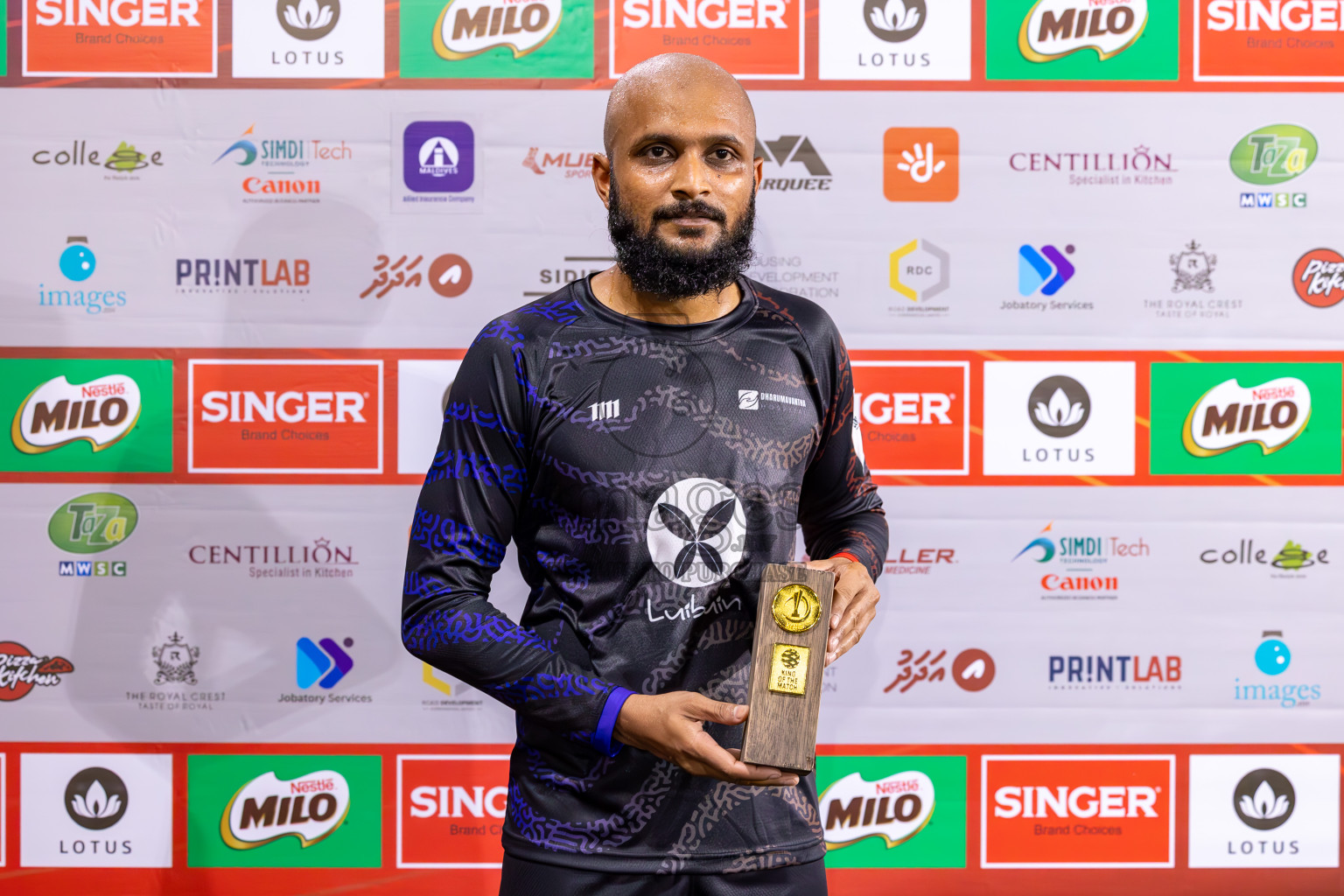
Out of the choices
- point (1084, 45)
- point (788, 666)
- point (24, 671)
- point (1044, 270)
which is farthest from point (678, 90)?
point (24, 671)

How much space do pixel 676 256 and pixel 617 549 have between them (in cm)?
33

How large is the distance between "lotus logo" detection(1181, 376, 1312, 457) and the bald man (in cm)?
150

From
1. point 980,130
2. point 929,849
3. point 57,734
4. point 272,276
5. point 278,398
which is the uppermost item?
point 980,130

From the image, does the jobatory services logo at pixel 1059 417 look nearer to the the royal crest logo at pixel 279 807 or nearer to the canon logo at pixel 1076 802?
the canon logo at pixel 1076 802

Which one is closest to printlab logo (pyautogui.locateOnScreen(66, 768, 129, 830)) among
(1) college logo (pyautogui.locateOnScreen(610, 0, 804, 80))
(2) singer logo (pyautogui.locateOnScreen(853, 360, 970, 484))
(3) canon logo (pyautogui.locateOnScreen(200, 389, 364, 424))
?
(3) canon logo (pyautogui.locateOnScreen(200, 389, 364, 424))

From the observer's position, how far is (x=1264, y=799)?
220 cm

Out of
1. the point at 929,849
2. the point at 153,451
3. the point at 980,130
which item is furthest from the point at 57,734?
the point at 980,130

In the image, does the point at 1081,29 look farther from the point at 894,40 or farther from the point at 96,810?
the point at 96,810

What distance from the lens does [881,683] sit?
2186 mm

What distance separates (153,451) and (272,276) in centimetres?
49

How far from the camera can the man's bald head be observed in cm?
103

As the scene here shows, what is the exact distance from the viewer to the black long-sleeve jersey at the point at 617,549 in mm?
1001

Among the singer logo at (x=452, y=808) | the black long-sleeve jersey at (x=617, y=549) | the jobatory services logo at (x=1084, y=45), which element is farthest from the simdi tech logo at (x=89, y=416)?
the jobatory services logo at (x=1084, y=45)

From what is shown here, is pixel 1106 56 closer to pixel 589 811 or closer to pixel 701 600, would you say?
pixel 701 600
